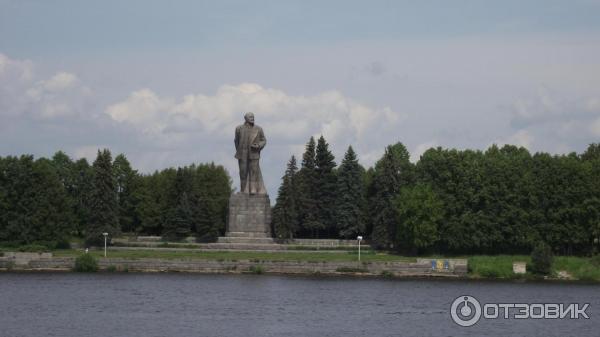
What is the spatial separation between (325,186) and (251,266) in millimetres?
22571

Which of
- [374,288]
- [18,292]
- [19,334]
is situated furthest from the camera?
[374,288]

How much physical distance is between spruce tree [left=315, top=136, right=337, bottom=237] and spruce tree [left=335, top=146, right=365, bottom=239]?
28.2 inches

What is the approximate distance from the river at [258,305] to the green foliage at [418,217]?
9.50m

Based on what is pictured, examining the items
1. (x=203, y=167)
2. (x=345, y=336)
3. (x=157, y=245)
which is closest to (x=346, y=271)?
(x=157, y=245)

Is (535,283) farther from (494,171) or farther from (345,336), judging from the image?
(345,336)

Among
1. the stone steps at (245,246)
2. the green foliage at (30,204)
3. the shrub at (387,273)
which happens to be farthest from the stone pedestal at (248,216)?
the shrub at (387,273)

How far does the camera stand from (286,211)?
3221 inches

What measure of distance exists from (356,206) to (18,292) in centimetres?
3579

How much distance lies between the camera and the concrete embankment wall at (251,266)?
214 ft

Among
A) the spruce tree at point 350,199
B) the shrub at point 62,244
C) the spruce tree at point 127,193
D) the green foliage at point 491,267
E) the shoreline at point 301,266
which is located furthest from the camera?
the spruce tree at point 127,193

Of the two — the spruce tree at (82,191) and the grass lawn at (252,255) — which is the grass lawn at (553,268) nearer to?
the grass lawn at (252,255)

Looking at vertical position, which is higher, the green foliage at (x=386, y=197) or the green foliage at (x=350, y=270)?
the green foliage at (x=386, y=197)

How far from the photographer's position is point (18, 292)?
54.2 metres

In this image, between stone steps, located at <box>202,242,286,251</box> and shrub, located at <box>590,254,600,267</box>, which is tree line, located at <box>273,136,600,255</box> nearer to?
shrub, located at <box>590,254,600,267</box>
